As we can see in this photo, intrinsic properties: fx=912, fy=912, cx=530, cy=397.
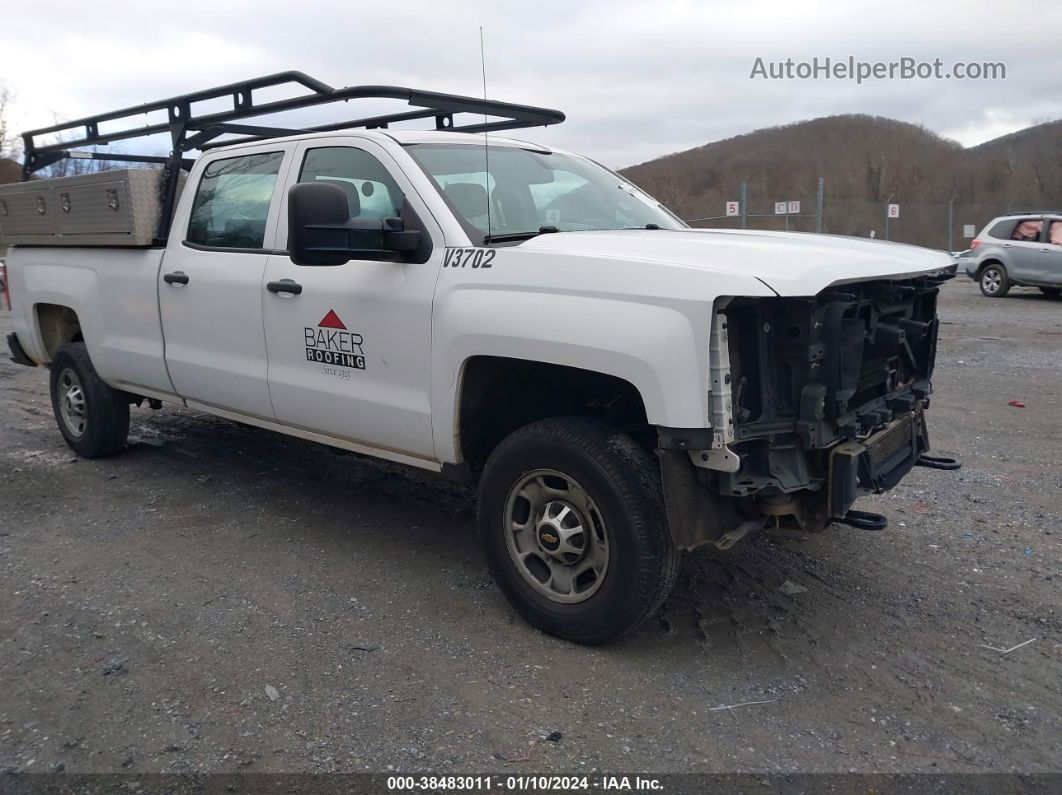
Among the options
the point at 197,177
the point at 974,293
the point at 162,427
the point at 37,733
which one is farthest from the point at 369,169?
the point at 974,293

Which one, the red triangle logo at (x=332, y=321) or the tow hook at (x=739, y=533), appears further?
the red triangle logo at (x=332, y=321)

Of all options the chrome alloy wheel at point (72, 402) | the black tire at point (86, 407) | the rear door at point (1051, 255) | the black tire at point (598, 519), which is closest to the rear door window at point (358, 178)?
the black tire at point (598, 519)

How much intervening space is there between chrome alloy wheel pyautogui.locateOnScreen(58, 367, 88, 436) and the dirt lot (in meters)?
0.78

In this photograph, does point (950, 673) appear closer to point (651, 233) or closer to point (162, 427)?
point (651, 233)

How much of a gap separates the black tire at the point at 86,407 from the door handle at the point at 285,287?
2.40 m

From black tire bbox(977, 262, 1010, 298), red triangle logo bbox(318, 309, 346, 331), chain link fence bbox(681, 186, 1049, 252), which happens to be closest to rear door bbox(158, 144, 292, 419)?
red triangle logo bbox(318, 309, 346, 331)

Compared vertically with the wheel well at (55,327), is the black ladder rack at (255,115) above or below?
above

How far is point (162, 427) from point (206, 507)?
246 cm

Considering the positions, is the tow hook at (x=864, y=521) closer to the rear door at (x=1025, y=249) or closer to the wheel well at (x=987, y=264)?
the rear door at (x=1025, y=249)

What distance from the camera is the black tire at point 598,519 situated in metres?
3.35

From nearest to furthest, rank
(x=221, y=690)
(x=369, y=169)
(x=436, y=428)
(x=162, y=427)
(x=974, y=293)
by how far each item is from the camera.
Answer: (x=221, y=690) < (x=436, y=428) < (x=369, y=169) < (x=162, y=427) < (x=974, y=293)

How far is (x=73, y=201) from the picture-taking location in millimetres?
6098

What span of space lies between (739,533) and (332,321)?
214 centimetres

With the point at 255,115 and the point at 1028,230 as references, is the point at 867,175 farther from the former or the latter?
the point at 255,115
